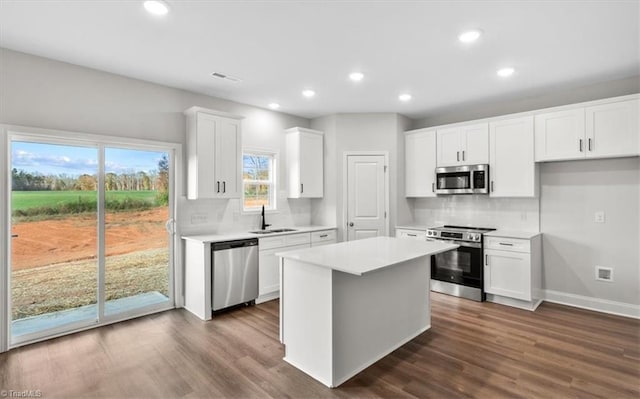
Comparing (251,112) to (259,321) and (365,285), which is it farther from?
(365,285)

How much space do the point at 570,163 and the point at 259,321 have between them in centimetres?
433

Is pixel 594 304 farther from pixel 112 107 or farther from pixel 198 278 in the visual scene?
pixel 112 107

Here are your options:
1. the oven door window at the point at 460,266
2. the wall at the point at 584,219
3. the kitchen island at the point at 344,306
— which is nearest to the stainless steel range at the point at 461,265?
the oven door window at the point at 460,266

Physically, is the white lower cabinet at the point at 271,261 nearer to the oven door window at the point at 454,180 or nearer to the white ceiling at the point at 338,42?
the white ceiling at the point at 338,42

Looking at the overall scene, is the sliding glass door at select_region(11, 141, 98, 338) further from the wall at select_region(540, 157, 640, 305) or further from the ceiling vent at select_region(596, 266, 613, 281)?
the ceiling vent at select_region(596, 266, 613, 281)

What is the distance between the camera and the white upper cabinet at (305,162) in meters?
5.28

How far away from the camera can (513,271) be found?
13.6 ft

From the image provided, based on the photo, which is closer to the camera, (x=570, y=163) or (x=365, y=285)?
(x=365, y=285)

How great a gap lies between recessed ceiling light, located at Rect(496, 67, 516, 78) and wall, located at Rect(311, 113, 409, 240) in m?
1.87

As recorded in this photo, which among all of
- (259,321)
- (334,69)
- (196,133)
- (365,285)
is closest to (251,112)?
(196,133)

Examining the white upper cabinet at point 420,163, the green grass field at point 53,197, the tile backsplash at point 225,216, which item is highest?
the white upper cabinet at point 420,163

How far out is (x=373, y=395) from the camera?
236 centimetres

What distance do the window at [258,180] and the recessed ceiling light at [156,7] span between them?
262cm

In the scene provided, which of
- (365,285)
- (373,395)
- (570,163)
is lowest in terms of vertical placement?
(373,395)
